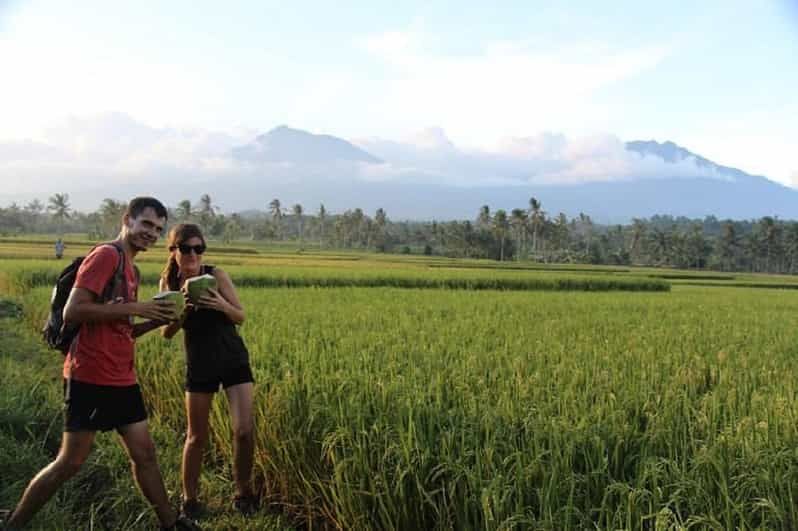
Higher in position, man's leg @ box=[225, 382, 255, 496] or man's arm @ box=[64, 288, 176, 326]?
man's arm @ box=[64, 288, 176, 326]

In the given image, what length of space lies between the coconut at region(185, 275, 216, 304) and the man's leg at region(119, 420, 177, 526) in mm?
728

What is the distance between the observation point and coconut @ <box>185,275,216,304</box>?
3232 millimetres

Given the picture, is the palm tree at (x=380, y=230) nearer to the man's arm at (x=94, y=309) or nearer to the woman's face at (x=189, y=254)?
the woman's face at (x=189, y=254)

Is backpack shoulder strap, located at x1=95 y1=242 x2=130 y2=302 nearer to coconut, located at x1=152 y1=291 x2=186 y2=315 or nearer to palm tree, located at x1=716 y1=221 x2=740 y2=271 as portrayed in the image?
coconut, located at x1=152 y1=291 x2=186 y2=315

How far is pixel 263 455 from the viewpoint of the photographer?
386cm

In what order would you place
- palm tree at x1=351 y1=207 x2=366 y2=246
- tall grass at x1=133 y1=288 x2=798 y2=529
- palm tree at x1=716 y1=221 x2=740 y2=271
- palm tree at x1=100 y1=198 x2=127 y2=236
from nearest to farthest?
tall grass at x1=133 y1=288 x2=798 y2=529, palm tree at x1=716 y1=221 x2=740 y2=271, palm tree at x1=100 y1=198 x2=127 y2=236, palm tree at x1=351 y1=207 x2=366 y2=246

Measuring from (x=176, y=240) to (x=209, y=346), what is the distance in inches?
26.5

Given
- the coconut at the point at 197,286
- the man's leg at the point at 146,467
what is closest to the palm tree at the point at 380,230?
the coconut at the point at 197,286

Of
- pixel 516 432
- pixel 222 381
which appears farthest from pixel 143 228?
pixel 516 432

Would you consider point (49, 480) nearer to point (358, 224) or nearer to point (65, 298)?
point (65, 298)

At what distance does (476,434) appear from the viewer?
9.68 feet

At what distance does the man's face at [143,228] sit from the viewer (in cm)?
304

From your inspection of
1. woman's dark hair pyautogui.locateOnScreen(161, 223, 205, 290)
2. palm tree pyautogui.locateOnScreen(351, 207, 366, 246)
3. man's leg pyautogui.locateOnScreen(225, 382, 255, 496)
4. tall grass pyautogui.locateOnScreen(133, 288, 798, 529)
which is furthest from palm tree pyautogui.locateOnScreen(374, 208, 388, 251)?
man's leg pyautogui.locateOnScreen(225, 382, 255, 496)

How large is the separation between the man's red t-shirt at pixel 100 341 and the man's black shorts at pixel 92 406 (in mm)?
43
